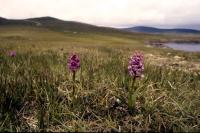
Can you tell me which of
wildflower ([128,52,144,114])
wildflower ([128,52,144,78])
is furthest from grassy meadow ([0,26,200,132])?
wildflower ([128,52,144,78])

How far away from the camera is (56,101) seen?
18.7 feet

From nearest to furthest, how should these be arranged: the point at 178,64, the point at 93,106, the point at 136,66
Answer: the point at 136,66, the point at 93,106, the point at 178,64

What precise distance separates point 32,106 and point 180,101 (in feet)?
8.41

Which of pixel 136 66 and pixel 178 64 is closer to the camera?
pixel 136 66

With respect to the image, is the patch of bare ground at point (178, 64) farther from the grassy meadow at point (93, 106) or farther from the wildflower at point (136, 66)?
the wildflower at point (136, 66)

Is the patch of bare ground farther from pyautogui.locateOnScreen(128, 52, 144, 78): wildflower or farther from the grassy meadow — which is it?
pyautogui.locateOnScreen(128, 52, 144, 78): wildflower

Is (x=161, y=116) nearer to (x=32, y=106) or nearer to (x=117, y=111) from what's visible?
(x=117, y=111)

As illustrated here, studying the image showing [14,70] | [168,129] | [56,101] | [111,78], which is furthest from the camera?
[14,70]

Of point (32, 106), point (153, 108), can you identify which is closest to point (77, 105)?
point (32, 106)

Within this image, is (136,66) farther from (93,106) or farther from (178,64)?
(178,64)

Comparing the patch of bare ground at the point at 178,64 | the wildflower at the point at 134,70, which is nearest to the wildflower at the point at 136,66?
the wildflower at the point at 134,70

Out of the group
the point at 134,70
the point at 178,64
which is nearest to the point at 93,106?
the point at 134,70

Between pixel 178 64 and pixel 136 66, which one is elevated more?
pixel 136 66

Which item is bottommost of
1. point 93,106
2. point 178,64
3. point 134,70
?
point 178,64
